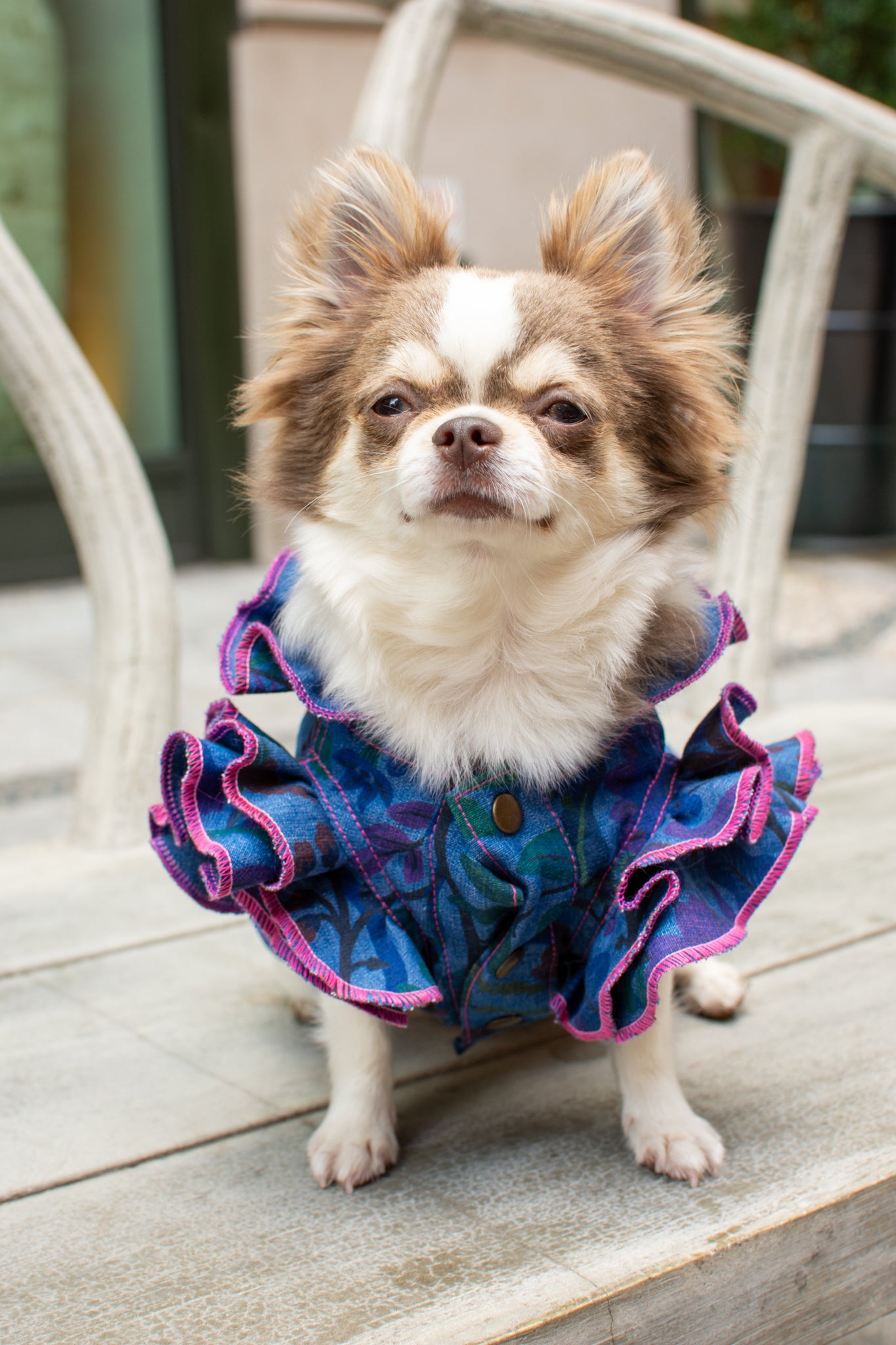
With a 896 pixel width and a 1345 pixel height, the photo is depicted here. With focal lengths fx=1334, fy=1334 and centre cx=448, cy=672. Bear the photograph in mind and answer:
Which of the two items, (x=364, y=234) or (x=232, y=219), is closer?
(x=364, y=234)

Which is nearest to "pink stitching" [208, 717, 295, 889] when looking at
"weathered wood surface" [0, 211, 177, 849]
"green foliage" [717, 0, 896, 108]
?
"weathered wood surface" [0, 211, 177, 849]

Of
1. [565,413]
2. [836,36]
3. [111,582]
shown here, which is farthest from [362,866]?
[836,36]

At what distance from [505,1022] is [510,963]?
12 cm

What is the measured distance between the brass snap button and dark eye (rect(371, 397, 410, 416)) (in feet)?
1.47

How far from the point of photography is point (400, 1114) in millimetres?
1599

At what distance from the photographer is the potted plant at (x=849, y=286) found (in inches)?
221

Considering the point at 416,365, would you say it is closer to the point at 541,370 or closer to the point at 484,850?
the point at 541,370

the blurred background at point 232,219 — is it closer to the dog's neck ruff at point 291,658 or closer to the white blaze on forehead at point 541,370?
the dog's neck ruff at point 291,658

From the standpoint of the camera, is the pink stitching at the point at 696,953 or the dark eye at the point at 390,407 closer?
the pink stitching at the point at 696,953

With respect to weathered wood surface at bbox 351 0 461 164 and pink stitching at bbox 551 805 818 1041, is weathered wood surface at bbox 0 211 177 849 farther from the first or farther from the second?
pink stitching at bbox 551 805 818 1041

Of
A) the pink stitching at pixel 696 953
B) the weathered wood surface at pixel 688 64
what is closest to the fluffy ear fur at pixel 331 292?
the pink stitching at pixel 696 953

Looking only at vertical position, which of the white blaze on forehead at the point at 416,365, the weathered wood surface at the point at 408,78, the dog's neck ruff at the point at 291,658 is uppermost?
the weathered wood surface at the point at 408,78

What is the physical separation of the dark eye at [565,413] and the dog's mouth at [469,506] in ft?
0.47

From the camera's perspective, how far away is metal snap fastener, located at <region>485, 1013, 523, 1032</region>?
152 cm
